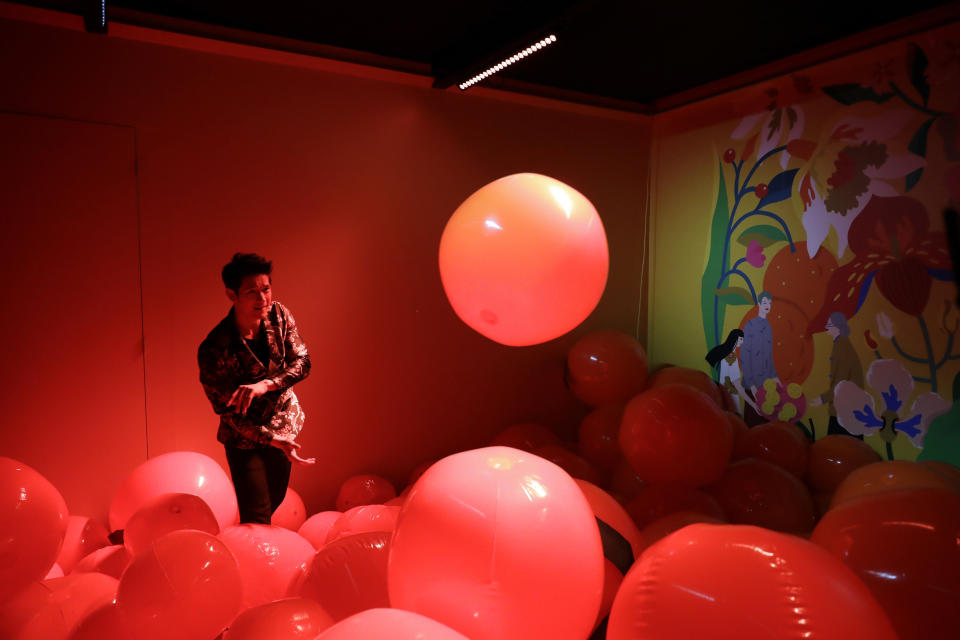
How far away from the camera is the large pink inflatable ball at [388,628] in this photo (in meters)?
1.09

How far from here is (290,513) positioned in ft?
10.2

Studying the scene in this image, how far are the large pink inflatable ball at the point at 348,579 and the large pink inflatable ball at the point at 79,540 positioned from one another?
4.22ft

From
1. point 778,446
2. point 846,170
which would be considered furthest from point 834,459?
point 846,170

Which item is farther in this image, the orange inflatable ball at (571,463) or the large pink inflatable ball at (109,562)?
the orange inflatable ball at (571,463)

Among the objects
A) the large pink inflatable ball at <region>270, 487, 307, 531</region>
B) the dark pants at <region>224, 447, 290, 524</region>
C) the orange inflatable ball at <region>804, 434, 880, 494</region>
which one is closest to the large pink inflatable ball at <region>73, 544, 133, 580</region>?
the dark pants at <region>224, 447, 290, 524</region>

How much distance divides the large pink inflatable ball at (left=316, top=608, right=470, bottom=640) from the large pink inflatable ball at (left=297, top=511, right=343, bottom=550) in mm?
1794

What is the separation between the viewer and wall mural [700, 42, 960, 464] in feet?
9.64

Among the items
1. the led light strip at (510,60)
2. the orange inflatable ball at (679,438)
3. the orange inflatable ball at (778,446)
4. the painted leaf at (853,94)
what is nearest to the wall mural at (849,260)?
the painted leaf at (853,94)

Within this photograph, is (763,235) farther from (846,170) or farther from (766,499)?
(766,499)

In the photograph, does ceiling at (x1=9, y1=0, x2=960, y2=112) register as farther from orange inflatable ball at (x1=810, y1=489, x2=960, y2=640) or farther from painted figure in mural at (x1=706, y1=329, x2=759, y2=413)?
orange inflatable ball at (x1=810, y1=489, x2=960, y2=640)

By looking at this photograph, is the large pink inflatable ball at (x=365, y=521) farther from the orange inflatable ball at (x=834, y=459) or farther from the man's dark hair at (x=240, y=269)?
the orange inflatable ball at (x=834, y=459)

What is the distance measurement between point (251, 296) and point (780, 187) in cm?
288

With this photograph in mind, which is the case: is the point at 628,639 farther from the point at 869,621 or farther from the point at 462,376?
the point at 462,376

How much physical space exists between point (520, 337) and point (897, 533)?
1060mm
